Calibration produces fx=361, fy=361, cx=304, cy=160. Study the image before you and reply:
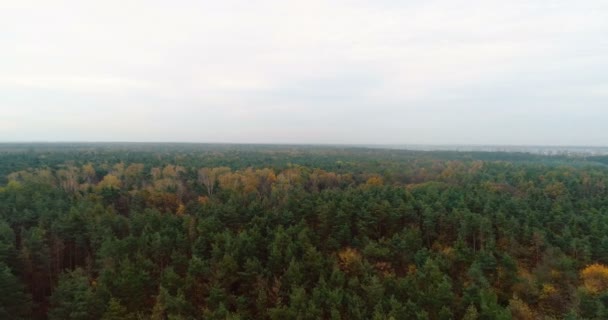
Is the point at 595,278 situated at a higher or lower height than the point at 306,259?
lower

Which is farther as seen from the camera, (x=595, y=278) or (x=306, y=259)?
(x=306, y=259)

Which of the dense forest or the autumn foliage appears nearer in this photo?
the dense forest

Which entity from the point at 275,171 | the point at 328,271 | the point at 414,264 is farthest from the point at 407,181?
the point at 328,271

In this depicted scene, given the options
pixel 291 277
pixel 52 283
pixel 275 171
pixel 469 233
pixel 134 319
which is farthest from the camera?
pixel 275 171

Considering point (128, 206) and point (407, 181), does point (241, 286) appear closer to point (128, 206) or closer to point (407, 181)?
point (128, 206)

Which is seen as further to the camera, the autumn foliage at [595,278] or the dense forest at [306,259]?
the autumn foliage at [595,278]

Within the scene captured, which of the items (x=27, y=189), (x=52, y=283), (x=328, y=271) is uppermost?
(x=27, y=189)

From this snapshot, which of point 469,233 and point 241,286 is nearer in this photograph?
point 241,286

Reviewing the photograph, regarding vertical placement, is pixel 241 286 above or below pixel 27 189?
below

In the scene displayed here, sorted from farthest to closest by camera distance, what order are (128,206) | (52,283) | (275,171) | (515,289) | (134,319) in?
(275,171)
(128,206)
(52,283)
(515,289)
(134,319)

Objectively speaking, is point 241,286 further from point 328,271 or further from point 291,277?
point 328,271

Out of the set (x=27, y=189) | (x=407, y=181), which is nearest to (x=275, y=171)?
(x=407, y=181)
